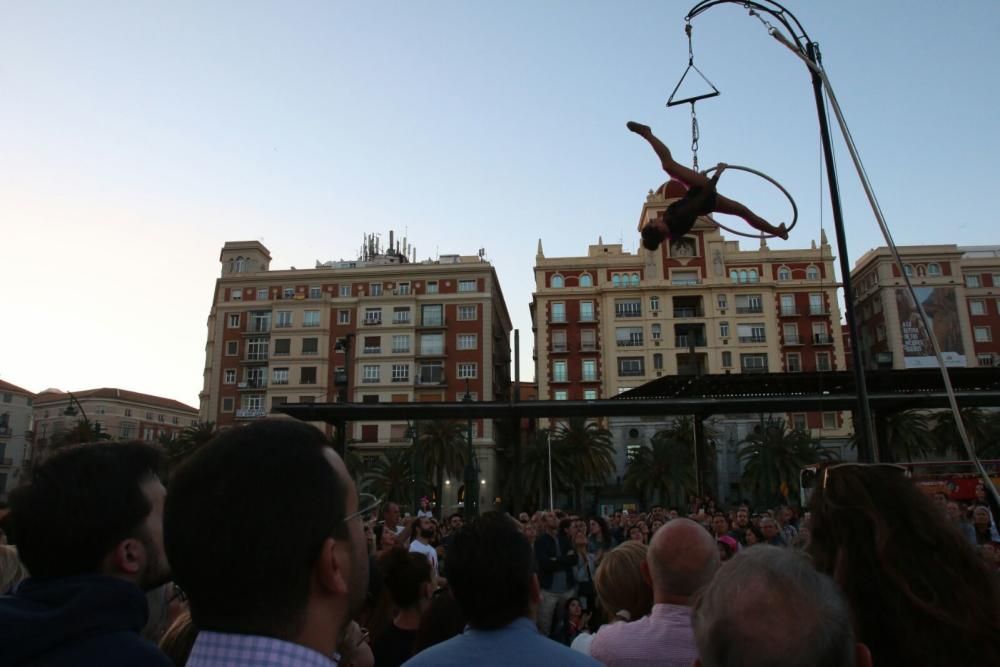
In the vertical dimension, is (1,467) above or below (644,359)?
below

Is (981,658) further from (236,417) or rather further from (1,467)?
(1,467)

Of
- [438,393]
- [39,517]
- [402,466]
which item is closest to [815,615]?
[39,517]

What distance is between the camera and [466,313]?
60.2 metres

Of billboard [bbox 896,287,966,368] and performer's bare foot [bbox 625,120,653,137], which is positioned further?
billboard [bbox 896,287,966,368]

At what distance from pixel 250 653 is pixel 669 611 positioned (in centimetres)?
213

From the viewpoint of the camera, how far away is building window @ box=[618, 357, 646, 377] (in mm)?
57969

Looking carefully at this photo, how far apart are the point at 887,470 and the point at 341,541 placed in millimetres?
1654

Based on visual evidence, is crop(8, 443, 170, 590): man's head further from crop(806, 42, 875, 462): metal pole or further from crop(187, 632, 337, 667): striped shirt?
crop(806, 42, 875, 462): metal pole

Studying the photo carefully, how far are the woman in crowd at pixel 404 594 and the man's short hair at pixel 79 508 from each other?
2255 millimetres

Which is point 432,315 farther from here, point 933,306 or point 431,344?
point 933,306

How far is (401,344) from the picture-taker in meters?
59.4

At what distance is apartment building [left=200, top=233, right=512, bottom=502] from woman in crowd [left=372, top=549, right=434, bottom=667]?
52.5 metres

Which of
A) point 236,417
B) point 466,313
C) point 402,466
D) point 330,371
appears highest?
point 466,313

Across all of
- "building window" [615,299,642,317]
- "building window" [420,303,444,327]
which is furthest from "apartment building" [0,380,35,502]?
"building window" [615,299,642,317]
